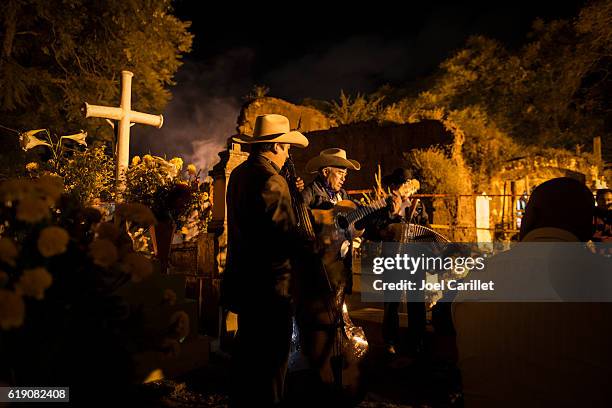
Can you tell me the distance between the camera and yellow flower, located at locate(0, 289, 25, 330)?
103cm

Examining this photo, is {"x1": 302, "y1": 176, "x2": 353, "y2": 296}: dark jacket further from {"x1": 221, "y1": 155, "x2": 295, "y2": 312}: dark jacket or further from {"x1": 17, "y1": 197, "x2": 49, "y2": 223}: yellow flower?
{"x1": 17, "y1": 197, "x2": 49, "y2": 223}: yellow flower

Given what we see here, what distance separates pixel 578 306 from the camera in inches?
55.8

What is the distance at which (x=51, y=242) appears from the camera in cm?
114

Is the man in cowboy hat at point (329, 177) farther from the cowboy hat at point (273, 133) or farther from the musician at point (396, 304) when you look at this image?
the cowboy hat at point (273, 133)

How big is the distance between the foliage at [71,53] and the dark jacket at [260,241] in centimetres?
1132

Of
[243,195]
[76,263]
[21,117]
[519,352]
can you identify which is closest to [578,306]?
[519,352]

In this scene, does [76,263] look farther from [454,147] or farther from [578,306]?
[454,147]

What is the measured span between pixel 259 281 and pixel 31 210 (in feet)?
4.99

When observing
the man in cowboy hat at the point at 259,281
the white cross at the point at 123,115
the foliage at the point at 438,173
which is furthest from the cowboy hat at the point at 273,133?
the foliage at the point at 438,173

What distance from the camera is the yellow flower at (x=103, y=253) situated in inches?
48.3

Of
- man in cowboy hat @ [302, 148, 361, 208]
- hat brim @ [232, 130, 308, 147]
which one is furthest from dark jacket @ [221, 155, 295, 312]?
man in cowboy hat @ [302, 148, 361, 208]

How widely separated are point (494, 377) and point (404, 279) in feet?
10.8

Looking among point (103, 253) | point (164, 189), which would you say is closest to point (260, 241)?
point (103, 253)

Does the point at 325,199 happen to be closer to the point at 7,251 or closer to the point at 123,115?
the point at 7,251
